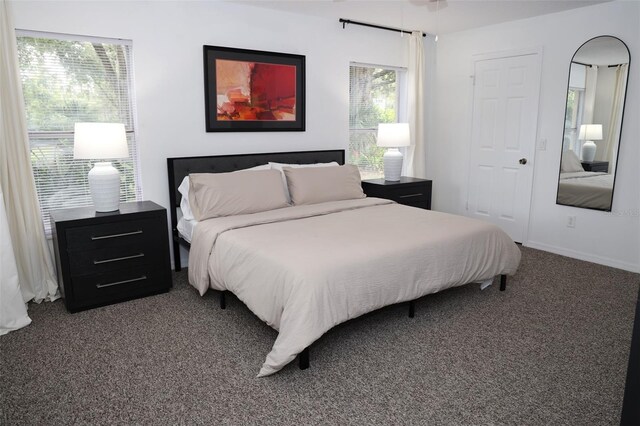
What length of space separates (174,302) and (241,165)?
1438mm

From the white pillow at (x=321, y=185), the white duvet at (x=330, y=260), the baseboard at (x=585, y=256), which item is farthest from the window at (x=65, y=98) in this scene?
the baseboard at (x=585, y=256)

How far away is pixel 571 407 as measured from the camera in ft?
6.86

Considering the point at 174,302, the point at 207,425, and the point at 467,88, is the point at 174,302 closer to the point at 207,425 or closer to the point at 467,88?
the point at 207,425

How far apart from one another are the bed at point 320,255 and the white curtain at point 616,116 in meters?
1.52

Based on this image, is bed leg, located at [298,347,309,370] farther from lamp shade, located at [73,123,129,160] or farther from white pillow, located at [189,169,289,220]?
lamp shade, located at [73,123,129,160]

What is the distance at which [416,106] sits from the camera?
17.5 feet

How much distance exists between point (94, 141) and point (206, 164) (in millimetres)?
1054

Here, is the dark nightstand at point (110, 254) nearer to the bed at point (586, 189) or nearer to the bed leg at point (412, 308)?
the bed leg at point (412, 308)

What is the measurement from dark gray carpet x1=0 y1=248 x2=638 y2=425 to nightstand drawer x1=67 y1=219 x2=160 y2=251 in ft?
1.53

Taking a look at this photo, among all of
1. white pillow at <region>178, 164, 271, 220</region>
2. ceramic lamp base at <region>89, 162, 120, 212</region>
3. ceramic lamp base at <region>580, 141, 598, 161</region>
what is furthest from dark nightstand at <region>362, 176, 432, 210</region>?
ceramic lamp base at <region>89, 162, 120, 212</region>

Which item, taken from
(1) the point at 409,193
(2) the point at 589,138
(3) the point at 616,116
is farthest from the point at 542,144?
(1) the point at 409,193

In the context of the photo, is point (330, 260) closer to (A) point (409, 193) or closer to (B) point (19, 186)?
(B) point (19, 186)

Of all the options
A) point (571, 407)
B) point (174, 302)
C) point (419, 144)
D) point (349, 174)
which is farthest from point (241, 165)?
point (571, 407)

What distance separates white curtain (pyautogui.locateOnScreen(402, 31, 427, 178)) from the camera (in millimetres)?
5238
